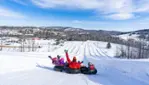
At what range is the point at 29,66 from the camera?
15.1m

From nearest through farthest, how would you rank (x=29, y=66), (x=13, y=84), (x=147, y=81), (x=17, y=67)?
(x=13, y=84) < (x=147, y=81) < (x=17, y=67) < (x=29, y=66)

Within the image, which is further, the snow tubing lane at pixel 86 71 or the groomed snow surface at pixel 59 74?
the snow tubing lane at pixel 86 71

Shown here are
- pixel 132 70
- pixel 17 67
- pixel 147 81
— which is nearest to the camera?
pixel 147 81

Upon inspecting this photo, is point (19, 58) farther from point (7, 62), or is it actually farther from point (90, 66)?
point (90, 66)

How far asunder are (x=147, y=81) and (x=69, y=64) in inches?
229

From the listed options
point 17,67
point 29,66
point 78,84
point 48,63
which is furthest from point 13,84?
point 48,63

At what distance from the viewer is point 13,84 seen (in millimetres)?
8734

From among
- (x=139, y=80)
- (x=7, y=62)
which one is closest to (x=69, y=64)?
(x=7, y=62)

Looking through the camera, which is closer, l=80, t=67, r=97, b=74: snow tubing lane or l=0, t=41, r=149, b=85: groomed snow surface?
l=0, t=41, r=149, b=85: groomed snow surface

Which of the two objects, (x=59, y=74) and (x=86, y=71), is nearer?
(x=59, y=74)

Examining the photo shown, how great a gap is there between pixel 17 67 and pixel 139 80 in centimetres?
833

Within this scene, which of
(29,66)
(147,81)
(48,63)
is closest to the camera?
(147,81)

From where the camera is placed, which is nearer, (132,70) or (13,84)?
(13,84)

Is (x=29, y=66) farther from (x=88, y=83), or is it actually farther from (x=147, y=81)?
(x=147, y=81)
